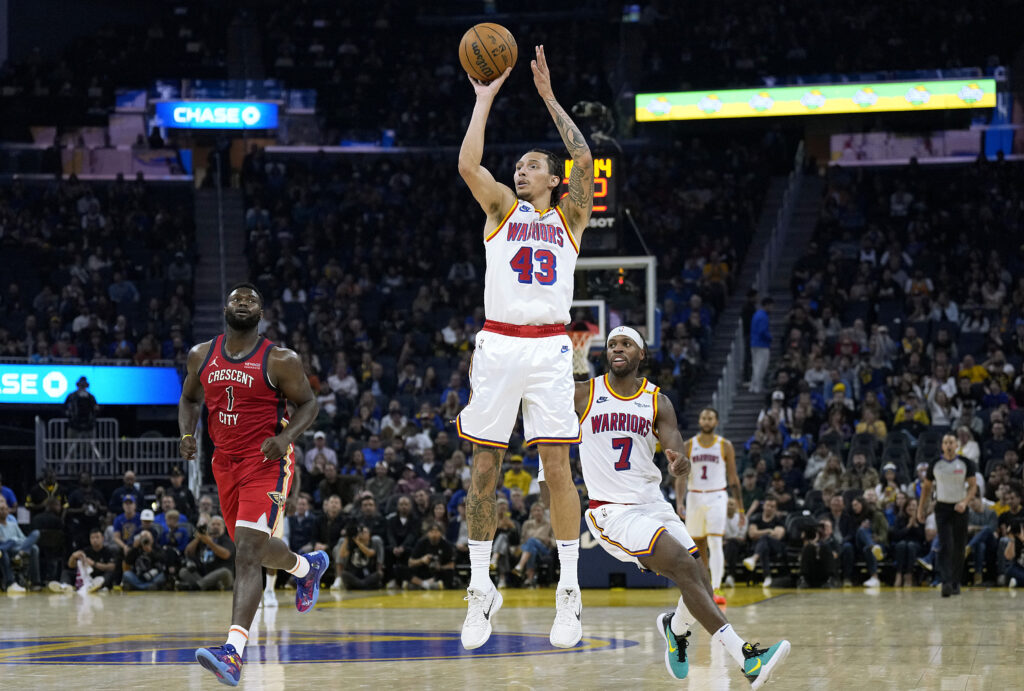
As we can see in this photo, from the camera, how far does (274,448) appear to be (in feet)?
27.6

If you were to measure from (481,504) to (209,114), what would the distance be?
26602 millimetres

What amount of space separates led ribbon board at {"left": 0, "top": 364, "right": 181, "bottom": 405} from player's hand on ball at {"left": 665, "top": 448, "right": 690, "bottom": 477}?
687 inches

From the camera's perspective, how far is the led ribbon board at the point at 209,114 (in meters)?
32.9

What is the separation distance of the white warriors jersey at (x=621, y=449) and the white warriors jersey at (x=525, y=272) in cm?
106

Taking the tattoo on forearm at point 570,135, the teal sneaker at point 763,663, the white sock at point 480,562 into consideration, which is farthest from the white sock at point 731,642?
the tattoo on forearm at point 570,135

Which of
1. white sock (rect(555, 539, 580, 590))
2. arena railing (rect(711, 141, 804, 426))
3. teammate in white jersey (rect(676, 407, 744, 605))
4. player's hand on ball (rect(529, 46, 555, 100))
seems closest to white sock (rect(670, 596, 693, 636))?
white sock (rect(555, 539, 580, 590))

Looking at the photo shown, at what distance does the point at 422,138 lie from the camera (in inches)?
1342

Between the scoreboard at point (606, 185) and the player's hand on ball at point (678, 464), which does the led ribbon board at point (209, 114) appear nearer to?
the scoreboard at point (606, 185)

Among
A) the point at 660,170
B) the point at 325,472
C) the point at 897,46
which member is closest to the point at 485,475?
the point at 325,472

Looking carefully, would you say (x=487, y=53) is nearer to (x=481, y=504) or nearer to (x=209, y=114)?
(x=481, y=504)

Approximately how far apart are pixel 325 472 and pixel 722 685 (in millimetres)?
13075

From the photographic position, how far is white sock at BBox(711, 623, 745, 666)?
25.8 ft

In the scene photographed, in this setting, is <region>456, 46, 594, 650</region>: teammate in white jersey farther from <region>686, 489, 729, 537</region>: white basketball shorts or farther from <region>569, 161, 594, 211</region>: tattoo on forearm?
<region>686, 489, 729, 537</region>: white basketball shorts

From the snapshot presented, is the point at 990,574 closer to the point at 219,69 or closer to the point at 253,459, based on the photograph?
the point at 253,459
